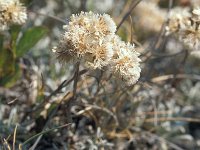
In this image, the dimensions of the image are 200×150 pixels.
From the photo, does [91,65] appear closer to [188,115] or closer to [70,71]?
[70,71]

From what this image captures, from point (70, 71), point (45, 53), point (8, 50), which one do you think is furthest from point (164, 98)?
point (8, 50)

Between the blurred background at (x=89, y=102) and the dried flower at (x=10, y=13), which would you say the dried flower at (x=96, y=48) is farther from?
the dried flower at (x=10, y=13)

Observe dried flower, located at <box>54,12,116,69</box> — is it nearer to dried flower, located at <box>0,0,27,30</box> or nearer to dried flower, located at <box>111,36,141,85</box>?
dried flower, located at <box>111,36,141,85</box>

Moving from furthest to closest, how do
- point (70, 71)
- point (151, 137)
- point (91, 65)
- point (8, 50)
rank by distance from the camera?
point (70, 71) → point (151, 137) → point (8, 50) → point (91, 65)

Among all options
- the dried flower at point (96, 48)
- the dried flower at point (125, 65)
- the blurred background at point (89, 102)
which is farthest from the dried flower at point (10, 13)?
the dried flower at point (125, 65)

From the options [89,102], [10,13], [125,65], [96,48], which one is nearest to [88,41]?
[96,48]

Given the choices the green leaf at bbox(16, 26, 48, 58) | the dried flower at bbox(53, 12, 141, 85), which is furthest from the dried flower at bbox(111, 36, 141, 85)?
A: the green leaf at bbox(16, 26, 48, 58)
